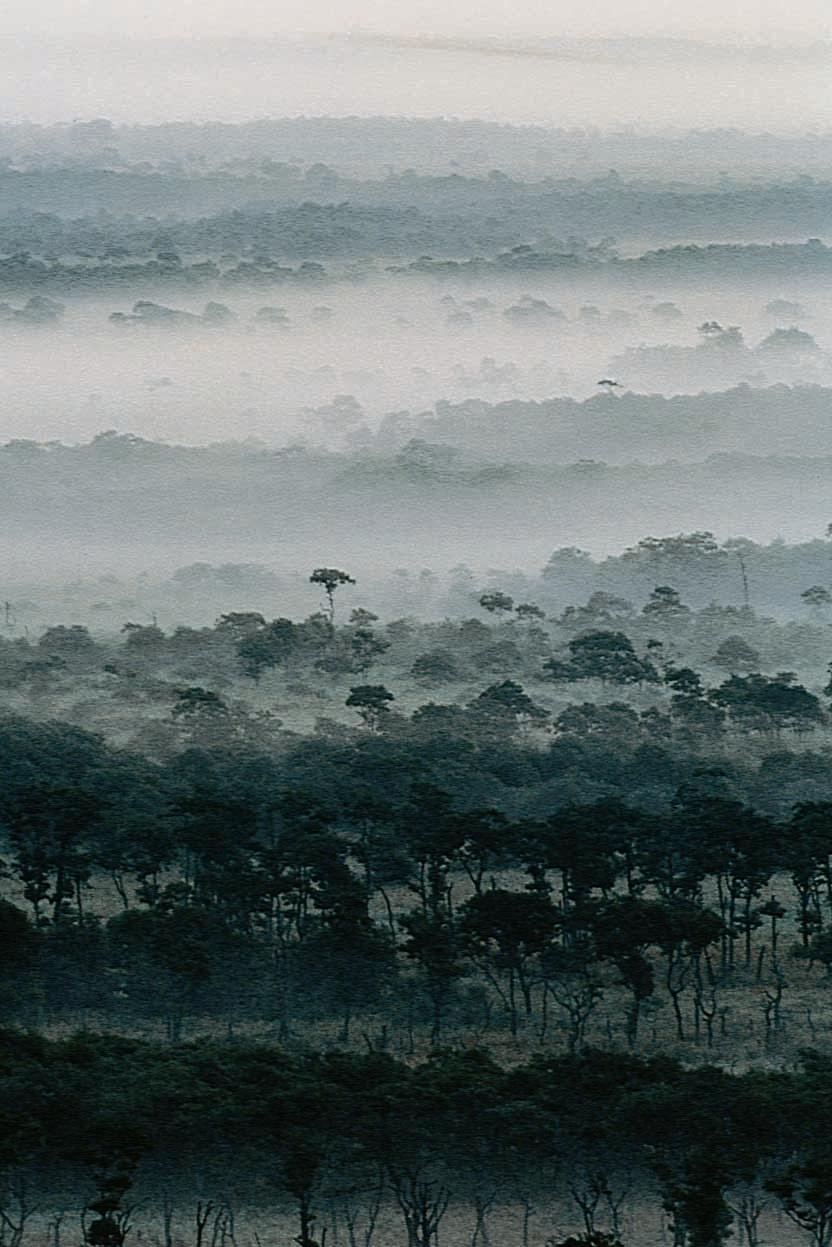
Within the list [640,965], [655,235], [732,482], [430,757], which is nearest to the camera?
[640,965]

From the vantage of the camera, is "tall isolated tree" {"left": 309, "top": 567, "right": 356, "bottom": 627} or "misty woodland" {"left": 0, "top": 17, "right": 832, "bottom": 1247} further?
"tall isolated tree" {"left": 309, "top": 567, "right": 356, "bottom": 627}

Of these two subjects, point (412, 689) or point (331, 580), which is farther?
point (331, 580)

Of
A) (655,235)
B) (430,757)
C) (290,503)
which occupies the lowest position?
(430,757)

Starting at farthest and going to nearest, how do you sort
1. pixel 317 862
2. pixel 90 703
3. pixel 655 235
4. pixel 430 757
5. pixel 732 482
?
pixel 732 482, pixel 655 235, pixel 90 703, pixel 430 757, pixel 317 862

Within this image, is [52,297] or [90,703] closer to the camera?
[90,703]

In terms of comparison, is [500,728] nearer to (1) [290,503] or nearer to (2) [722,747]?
(2) [722,747]

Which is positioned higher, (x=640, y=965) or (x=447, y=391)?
(x=447, y=391)

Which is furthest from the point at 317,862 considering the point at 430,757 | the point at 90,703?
the point at 90,703

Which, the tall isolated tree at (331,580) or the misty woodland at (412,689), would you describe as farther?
the tall isolated tree at (331,580)
